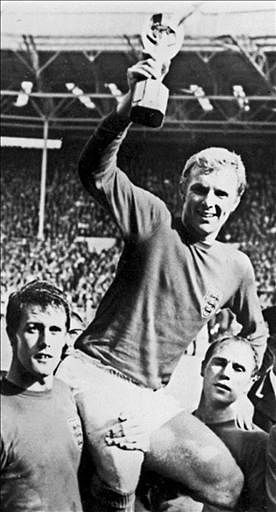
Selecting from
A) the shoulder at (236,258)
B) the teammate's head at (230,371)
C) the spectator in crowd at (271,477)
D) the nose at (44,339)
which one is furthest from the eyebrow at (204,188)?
the spectator in crowd at (271,477)

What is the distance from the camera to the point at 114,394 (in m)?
1.41

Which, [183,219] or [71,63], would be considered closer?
[183,219]

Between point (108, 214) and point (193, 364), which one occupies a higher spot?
point (108, 214)

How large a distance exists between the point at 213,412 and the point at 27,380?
42 centimetres

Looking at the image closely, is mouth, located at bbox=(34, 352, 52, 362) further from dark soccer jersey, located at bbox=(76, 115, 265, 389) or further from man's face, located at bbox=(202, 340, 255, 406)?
man's face, located at bbox=(202, 340, 255, 406)

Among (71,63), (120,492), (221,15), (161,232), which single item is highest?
(221,15)

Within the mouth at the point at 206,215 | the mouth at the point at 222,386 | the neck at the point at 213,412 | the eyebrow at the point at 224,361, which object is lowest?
the neck at the point at 213,412

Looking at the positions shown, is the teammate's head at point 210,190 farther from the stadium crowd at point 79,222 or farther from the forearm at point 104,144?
the forearm at point 104,144

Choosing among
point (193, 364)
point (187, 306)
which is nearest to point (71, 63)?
point (187, 306)

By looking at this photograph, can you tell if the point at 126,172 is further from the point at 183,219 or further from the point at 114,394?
the point at 114,394

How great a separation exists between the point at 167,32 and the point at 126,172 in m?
0.30

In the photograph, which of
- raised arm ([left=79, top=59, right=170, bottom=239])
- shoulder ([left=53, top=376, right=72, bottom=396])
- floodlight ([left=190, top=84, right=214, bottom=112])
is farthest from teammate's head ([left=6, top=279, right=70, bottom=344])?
floodlight ([left=190, top=84, right=214, bottom=112])

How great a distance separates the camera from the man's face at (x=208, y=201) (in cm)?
142

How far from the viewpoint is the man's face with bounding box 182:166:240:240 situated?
4.65 feet
